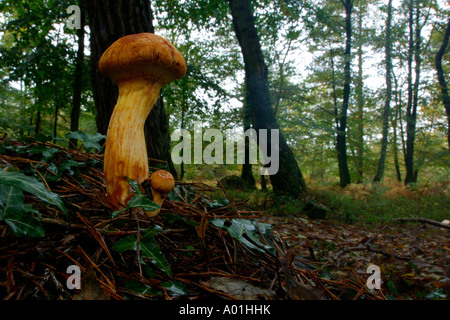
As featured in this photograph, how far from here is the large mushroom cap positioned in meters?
0.94

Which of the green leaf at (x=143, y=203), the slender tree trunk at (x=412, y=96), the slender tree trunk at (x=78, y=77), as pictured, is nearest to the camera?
the green leaf at (x=143, y=203)

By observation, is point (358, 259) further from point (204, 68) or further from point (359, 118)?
point (359, 118)

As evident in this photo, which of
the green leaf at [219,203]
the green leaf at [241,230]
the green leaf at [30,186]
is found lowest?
the green leaf at [241,230]

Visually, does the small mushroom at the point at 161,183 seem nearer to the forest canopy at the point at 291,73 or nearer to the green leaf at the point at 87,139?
the green leaf at the point at 87,139

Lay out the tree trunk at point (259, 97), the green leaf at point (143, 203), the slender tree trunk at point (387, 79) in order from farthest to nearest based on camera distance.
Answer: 1. the slender tree trunk at point (387, 79)
2. the tree trunk at point (259, 97)
3. the green leaf at point (143, 203)

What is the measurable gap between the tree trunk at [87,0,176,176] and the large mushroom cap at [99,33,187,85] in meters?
1.00

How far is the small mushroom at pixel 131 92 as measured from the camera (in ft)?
3.13

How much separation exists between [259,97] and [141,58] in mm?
6263

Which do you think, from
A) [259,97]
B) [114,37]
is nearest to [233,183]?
[259,97]
